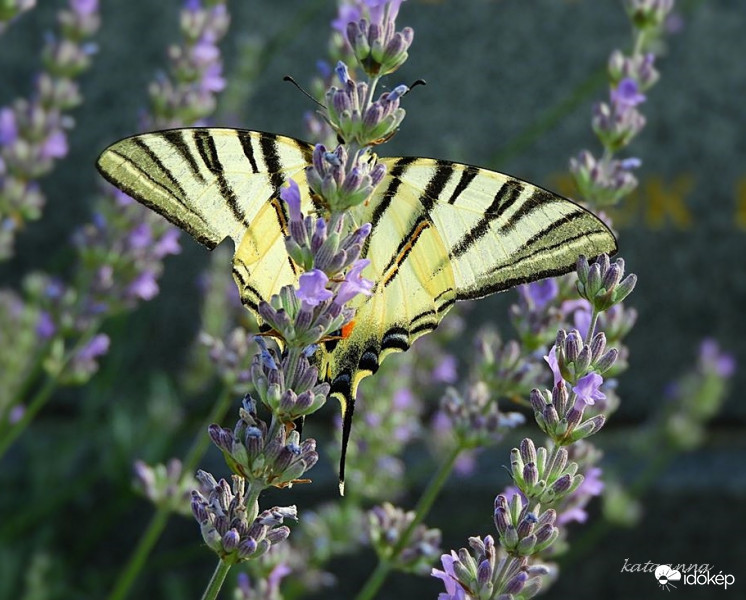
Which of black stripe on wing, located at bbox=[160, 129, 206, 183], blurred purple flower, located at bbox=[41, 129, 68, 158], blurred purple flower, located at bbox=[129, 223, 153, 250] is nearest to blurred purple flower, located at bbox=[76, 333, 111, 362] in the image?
blurred purple flower, located at bbox=[129, 223, 153, 250]

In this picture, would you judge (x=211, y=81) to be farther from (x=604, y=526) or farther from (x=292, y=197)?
(x=604, y=526)

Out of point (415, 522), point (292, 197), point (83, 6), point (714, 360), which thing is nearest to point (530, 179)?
point (714, 360)

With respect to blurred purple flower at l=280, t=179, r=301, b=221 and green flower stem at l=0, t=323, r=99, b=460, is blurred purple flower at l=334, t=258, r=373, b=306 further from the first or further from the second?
green flower stem at l=0, t=323, r=99, b=460

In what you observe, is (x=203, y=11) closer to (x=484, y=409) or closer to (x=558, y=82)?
(x=484, y=409)

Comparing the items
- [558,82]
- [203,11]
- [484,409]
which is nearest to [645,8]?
[484,409]

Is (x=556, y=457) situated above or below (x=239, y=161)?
below

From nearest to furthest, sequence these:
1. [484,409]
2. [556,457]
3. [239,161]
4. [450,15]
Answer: [556,457] → [239,161] → [484,409] → [450,15]

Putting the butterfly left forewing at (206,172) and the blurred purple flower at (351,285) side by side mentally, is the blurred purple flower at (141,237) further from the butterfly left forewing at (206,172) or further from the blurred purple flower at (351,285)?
the blurred purple flower at (351,285)

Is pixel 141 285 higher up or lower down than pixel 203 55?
lower down
